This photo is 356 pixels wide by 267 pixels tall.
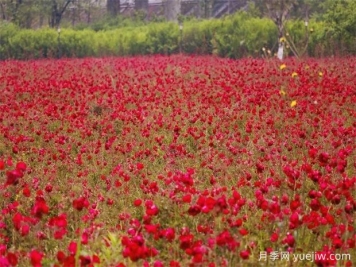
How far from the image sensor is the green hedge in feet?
62.2

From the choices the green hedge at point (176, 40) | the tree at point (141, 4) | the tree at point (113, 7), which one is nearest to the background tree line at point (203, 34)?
the green hedge at point (176, 40)

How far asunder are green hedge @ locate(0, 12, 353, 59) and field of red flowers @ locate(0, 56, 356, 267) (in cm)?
692

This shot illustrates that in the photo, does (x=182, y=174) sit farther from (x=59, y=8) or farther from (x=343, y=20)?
(x=59, y=8)

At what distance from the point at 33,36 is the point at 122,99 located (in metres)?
17.2

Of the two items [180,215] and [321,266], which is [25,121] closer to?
[180,215]

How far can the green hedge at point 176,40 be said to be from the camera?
19.0 metres

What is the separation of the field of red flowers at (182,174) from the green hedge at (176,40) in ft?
22.7

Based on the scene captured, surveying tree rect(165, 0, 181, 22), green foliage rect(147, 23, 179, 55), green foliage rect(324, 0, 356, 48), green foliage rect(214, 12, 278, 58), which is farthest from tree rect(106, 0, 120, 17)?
green foliage rect(324, 0, 356, 48)

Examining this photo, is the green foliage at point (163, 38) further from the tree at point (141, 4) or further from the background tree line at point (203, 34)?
the tree at point (141, 4)

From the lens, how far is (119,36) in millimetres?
24016

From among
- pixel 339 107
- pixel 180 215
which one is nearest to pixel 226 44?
pixel 339 107

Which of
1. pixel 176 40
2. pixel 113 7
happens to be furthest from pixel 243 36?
pixel 113 7

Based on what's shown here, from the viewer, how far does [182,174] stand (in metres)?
3.83

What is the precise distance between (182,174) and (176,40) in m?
19.9
